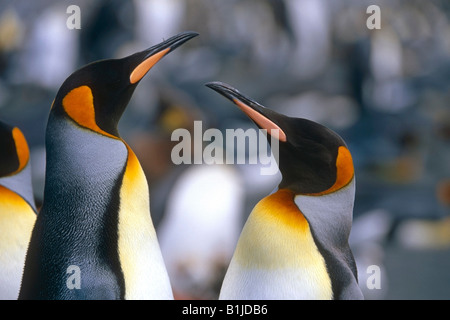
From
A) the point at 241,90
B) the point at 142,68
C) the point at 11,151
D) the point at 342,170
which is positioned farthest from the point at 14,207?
the point at 342,170

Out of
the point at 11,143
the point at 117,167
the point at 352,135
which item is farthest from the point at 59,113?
the point at 352,135

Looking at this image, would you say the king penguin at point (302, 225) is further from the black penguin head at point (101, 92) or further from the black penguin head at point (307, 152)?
the black penguin head at point (101, 92)

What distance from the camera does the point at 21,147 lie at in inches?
55.0

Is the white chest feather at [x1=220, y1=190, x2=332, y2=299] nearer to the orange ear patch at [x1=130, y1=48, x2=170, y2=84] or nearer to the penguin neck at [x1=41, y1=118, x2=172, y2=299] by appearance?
the penguin neck at [x1=41, y1=118, x2=172, y2=299]

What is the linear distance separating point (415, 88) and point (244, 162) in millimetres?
585

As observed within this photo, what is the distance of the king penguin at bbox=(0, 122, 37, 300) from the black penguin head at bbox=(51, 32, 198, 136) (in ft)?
0.84

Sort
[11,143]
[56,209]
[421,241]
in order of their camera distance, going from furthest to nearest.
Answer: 1. [421,241]
2. [11,143]
3. [56,209]

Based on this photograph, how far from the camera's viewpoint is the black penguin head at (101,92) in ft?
3.84

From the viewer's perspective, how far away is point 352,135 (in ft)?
5.26

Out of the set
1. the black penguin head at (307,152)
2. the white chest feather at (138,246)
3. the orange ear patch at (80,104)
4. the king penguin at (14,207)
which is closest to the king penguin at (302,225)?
the black penguin head at (307,152)

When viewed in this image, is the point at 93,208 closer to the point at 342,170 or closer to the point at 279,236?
the point at 279,236

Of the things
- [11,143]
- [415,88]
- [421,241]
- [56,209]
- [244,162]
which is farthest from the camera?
[421,241]

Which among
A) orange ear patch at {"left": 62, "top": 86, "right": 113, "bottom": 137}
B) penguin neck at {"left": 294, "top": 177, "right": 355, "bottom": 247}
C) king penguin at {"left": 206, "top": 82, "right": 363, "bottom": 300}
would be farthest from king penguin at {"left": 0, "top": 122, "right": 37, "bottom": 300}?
penguin neck at {"left": 294, "top": 177, "right": 355, "bottom": 247}
